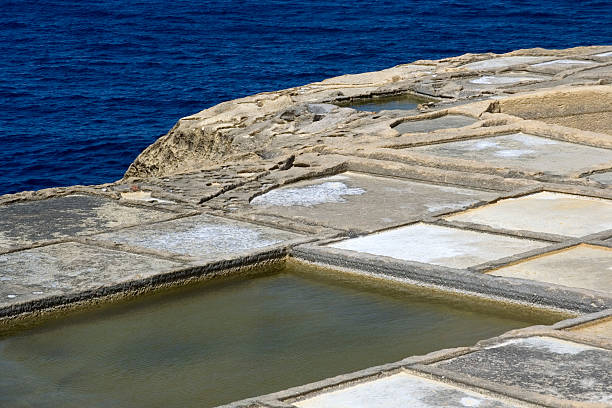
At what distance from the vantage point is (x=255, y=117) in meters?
10.7

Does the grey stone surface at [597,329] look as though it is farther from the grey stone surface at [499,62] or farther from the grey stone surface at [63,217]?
the grey stone surface at [499,62]

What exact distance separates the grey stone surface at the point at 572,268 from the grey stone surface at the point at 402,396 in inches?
53.7

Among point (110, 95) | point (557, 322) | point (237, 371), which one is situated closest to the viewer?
point (237, 371)

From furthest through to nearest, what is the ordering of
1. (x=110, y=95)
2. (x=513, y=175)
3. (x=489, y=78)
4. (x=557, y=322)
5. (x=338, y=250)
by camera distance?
(x=110, y=95), (x=489, y=78), (x=513, y=175), (x=338, y=250), (x=557, y=322)

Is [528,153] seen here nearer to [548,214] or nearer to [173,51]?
[548,214]

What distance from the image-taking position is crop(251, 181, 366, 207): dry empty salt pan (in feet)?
24.9

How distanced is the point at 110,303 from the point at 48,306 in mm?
314

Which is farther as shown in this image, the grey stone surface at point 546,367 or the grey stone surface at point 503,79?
the grey stone surface at point 503,79

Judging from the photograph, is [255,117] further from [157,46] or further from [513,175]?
[157,46]

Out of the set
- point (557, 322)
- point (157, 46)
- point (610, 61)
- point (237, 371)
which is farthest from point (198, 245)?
point (157, 46)

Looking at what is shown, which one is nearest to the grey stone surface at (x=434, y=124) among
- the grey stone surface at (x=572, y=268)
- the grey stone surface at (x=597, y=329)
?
the grey stone surface at (x=572, y=268)

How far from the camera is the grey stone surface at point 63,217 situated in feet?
22.7

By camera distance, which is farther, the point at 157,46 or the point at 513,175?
the point at 157,46

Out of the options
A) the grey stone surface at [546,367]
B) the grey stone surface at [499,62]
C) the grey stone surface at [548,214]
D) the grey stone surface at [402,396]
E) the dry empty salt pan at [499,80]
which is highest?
the grey stone surface at [499,62]
